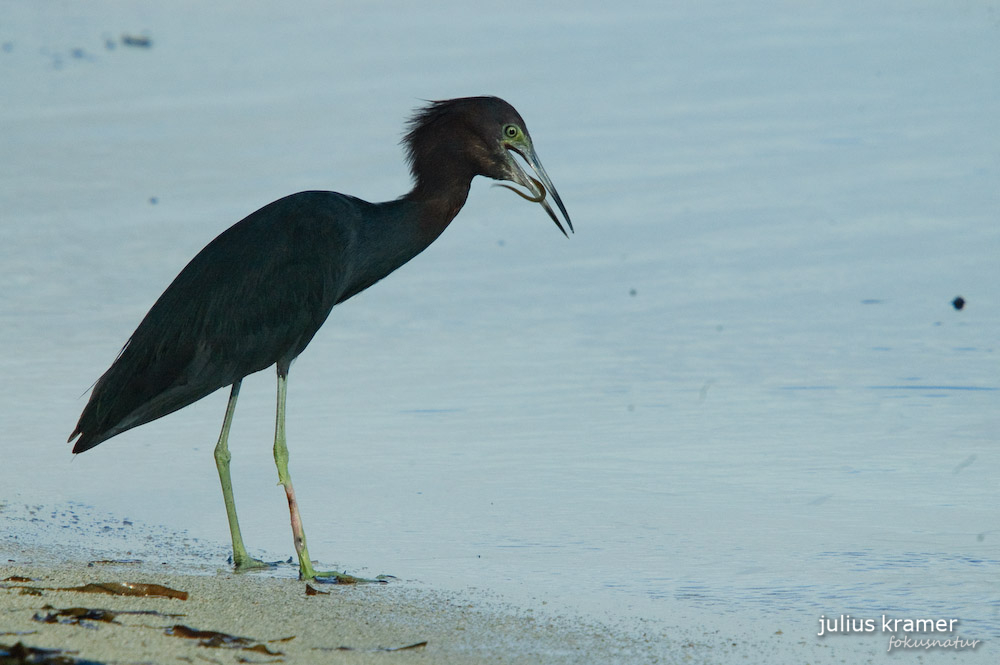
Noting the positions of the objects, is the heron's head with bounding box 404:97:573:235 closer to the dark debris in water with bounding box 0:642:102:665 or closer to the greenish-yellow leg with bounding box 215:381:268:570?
the greenish-yellow leg with bounding box 215:381:268:570

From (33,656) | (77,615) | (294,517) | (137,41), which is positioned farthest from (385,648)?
(137,41)

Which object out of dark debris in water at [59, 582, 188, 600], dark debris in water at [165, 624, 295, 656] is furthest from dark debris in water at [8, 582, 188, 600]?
dark debris in water at [165, 624, 295, 656]

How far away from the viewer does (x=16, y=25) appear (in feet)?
63.0

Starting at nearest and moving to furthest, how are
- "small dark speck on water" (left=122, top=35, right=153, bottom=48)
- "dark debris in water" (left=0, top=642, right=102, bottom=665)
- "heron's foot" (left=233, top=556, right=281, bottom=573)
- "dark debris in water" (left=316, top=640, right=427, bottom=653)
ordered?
"dark debris in water" (left=0, top=642, right=102, bottom=665)
"dark debris in water" (left=316, top=640, right=427, bottom=653)
"heron's foot" (left=233, top=556, right=281, bottom=573)
"small dark speck on water" (left=122, top=35, right=153, bottom=48)

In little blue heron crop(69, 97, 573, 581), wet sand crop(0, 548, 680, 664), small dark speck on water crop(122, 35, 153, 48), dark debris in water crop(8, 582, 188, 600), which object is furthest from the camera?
small dark speck on water crop(122, 35, 153, 48)

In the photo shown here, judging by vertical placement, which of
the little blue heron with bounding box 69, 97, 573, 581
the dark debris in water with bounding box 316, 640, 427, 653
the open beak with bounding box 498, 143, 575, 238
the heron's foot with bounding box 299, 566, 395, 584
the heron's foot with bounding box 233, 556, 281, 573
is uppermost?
the open beak with bounding box 498, 143, 575, 238

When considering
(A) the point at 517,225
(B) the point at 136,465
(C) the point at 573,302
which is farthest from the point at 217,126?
(B) the point at 136,465

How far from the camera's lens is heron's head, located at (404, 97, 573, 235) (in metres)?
6.62

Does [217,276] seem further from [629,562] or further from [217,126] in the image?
[217,126]

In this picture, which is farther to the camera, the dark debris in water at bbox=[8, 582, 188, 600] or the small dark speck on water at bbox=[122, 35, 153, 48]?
the small dark speck on water at bbox=[122, 35, 153, 48]

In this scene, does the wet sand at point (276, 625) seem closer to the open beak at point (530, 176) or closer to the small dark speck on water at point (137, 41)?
the open beak at point (530, 176)

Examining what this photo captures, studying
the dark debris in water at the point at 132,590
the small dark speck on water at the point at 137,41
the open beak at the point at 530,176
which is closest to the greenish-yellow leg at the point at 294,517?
the dark debris in water at the point at 132,590

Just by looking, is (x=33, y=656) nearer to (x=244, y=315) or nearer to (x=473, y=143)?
(x=244, y=315)

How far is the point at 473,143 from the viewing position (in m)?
6.64
